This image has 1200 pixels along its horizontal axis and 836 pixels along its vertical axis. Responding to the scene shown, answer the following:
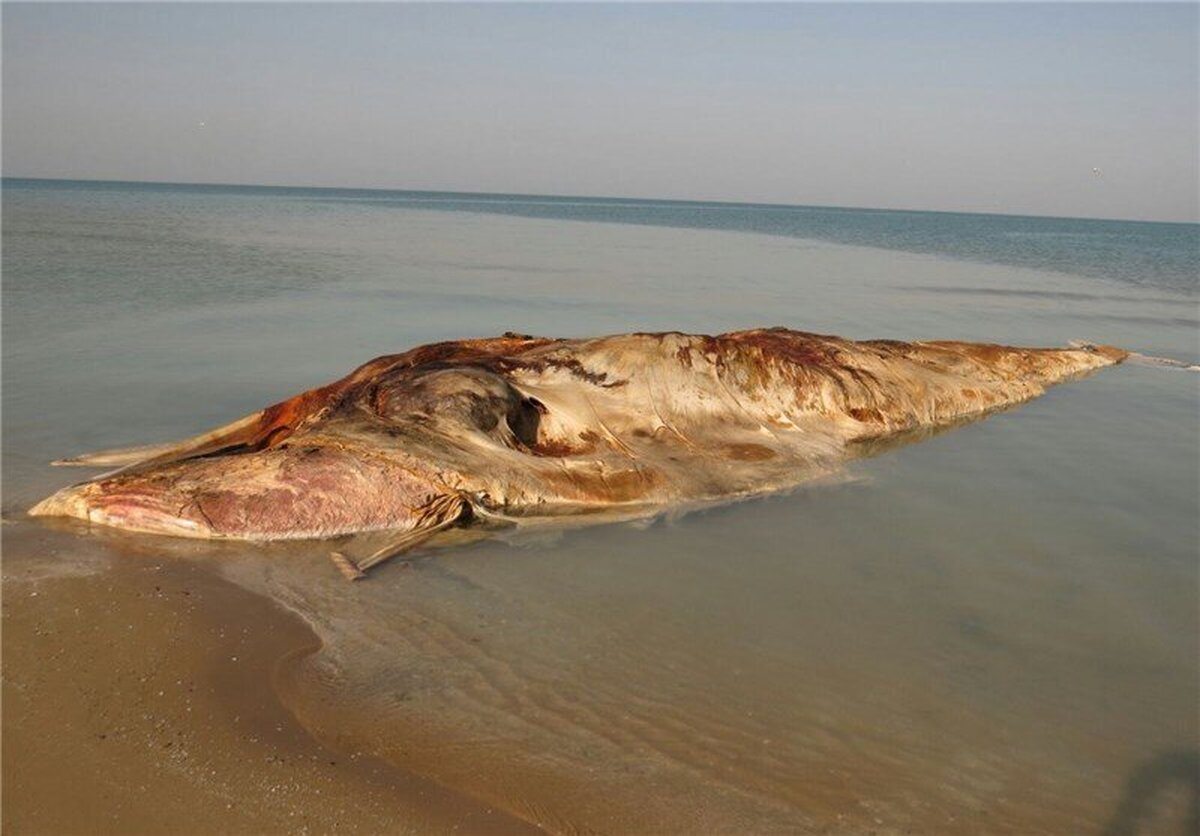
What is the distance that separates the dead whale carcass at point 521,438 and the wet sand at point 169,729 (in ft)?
2.47

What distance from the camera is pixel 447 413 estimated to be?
19.2 feet

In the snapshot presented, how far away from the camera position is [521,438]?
6.31 m

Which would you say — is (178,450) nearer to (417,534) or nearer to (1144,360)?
(417,534)

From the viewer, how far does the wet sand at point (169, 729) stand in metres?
3.01

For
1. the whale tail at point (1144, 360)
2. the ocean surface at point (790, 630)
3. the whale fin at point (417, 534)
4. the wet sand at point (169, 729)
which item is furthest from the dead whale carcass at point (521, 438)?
the whale tail at point (1144, 360)

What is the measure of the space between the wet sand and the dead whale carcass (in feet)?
2.47

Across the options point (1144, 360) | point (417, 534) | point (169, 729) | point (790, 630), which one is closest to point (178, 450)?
point (417, 534)

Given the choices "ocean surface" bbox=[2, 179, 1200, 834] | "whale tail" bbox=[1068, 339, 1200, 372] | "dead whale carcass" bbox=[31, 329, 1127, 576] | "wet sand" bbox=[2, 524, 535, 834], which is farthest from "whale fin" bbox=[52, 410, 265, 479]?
"whale tail" bbox=[1068, 339, 1200, 372]

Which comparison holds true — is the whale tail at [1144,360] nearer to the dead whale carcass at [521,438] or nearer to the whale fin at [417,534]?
the dead whale carcass at [521,438]

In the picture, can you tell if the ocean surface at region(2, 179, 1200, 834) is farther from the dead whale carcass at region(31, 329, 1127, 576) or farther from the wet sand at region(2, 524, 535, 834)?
the dead whale carcass at region(31, 329, 1127, 576)

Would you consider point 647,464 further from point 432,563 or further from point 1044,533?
point 1044,533

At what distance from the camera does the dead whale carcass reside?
5.32 metres

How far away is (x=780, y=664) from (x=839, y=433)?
3.63 meters

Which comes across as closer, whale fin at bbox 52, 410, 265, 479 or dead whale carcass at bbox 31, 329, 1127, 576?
dead whale carcass at bbox 31, 329, 1127, 576
